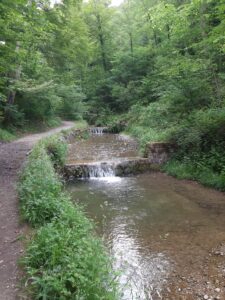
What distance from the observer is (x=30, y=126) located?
18.3m

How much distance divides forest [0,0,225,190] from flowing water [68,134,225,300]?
1.29 meters

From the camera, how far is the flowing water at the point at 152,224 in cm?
468

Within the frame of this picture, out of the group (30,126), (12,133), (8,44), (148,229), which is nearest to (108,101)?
(30,126)

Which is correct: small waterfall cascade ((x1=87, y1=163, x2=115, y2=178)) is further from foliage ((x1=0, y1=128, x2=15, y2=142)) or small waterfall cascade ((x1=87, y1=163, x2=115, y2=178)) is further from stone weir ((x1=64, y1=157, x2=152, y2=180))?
foliage ((x1=0, y1=128, x2=15, y2=142))

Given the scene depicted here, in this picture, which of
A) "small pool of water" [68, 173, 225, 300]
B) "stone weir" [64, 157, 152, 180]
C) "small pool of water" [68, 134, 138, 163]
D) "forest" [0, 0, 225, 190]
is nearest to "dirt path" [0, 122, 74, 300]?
"small pool of water" [68, 173, 225, 300]

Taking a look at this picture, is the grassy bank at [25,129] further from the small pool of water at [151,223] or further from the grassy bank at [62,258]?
the grassy bank at [62,258]

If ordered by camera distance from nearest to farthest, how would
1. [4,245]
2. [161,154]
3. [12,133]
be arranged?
[4,245], [161,154], [12,133]

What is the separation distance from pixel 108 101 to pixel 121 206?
72.8ft

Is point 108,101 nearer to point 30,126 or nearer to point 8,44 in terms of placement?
point 30,126

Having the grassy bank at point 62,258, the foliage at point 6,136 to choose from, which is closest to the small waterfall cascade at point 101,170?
the foliage at point 6,136

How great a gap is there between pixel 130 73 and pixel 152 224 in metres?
20.5

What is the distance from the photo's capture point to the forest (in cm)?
902

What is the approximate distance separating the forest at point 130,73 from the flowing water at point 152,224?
129cm

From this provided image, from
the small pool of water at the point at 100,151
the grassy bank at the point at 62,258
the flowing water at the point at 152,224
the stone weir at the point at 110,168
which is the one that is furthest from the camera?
the small pool of water at the point at 100,151
